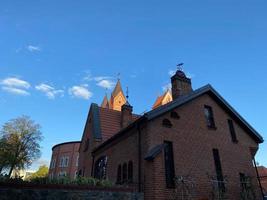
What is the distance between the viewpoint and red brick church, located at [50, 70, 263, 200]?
1134cm

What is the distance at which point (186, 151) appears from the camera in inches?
494

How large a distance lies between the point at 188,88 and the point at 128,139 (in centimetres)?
662

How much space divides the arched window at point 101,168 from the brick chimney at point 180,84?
22.9ft

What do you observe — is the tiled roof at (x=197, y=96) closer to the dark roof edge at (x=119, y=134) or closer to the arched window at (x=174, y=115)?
the dark roof edge at (x=119, y=134)

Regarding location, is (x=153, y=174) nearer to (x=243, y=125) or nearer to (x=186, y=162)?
(x=186, y=162)

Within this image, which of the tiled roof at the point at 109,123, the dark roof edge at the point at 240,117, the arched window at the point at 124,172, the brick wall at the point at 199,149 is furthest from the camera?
the tiled roof at the point at 109,123

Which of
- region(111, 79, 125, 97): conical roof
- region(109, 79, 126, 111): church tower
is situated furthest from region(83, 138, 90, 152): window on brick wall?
region(111, 79, 125, 97): conical roof

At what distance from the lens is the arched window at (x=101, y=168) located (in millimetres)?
16513

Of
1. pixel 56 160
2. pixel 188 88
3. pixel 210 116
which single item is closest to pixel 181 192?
pixel 210 116

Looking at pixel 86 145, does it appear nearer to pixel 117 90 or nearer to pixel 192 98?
pixel 192 98

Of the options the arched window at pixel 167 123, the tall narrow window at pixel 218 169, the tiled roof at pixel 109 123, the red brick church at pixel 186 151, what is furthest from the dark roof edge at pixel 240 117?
the tiled roof at pixel 109 123

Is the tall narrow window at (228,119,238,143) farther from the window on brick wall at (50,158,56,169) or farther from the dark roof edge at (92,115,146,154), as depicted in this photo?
the window on brick wall at (50,158,56,169)

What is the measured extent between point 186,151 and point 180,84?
20.4 ft

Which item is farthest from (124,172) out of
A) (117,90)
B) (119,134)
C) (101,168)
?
(117,90)
